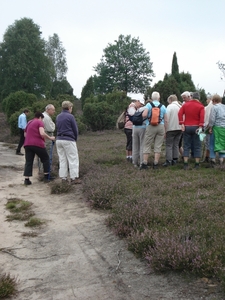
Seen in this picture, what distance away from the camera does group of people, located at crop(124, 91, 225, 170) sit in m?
8.45

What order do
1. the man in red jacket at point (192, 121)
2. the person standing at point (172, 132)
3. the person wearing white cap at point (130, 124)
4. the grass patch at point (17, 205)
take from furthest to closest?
the person wearing white cap at point (130, 124) → the person standing at point (172, 132) → the man in red jacket at point (192, 121) → the grass patch at point (17, 205)

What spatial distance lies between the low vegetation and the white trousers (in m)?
0.42

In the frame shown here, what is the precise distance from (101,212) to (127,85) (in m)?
68.8

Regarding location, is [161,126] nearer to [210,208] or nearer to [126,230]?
[210,208]

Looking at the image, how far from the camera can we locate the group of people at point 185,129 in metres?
8.45

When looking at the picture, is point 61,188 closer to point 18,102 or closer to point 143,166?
point 143,166

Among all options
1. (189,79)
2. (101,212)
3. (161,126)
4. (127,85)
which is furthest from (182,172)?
(127,85)

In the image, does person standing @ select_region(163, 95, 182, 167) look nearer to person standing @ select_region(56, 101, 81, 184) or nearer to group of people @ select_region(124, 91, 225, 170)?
group of people @ select_region(124, 91, 225, 170)

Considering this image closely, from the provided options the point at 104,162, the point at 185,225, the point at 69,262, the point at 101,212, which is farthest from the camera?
the point at 104,162

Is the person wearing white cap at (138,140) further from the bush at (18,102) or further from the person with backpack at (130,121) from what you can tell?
the bush at (18,102)

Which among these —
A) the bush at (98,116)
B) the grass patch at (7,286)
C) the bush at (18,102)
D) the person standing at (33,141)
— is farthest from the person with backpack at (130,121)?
the bush at (18,102)

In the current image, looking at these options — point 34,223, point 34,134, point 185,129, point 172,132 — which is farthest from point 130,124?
point 34,223

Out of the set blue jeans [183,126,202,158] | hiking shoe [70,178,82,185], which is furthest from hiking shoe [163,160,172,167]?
hiking shoe [70,178,82,185]

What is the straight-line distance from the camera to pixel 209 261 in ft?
10.8
